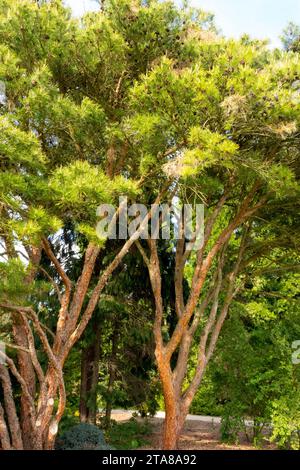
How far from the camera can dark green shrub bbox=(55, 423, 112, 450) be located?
7117 millimetres

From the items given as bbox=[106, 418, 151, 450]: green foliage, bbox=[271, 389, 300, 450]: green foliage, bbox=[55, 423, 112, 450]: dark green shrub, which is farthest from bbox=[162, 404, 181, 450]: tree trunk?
bbox=[271, 389, 300, 450]: green foliage

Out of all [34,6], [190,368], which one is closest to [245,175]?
[34,6]

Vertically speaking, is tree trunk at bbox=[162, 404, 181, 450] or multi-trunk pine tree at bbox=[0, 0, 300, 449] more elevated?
multi-trunk pine tree at bbox=[0, 0, 300, 449]

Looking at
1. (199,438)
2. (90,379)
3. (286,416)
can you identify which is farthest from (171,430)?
(199,438)

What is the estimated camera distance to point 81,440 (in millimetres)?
7219

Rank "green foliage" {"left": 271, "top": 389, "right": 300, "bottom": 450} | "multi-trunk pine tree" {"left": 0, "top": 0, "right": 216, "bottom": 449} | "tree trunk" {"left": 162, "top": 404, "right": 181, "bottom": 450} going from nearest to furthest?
"multi-trunk pine tree" {"left": 0, "top": 0, "right": 216, "bottom": 449} → "tree trunk" {"left": 162, "top": 404, "right": 181, "bottom": 450} → "green foliage" {"left": 271, "top": 389, "right": 300, "bottom": 450}

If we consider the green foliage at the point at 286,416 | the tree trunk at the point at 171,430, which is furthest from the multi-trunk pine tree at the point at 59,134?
the green foliage at the point at 286,416

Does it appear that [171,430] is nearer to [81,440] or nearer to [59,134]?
[81,440]

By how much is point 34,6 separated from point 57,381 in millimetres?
4967

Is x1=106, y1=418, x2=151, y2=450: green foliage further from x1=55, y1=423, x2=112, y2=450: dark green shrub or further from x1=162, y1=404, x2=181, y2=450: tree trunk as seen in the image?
x1=55, y1=423, x2=112, y2=450: dark green shrub

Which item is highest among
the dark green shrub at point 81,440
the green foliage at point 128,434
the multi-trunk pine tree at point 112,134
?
the multi-trunk pine tree at point 112,134

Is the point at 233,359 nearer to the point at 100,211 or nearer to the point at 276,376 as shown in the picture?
the point at 276,376

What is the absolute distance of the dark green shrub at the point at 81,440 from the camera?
7117 mm

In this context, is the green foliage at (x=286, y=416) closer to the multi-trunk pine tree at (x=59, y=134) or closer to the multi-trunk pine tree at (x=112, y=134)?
the multi-trunk pine tree at (x=112, y=134)
